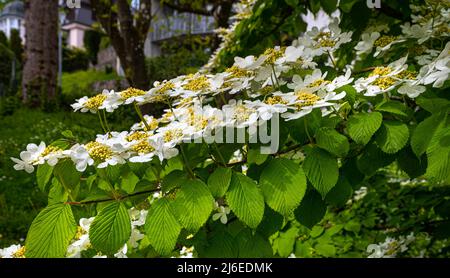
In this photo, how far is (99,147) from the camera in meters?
0.91

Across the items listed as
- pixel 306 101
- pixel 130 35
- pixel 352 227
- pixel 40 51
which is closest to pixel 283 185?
pixel 306 101

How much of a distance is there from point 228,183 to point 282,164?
0.36 ft

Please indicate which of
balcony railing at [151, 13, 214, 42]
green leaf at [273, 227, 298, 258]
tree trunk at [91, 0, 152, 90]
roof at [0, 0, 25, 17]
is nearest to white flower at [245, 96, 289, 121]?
green leaf at [273, 227, 298, 258]

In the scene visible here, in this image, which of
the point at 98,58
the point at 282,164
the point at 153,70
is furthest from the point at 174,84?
the point at 98,58

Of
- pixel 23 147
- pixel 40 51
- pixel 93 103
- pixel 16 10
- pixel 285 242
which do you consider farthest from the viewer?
pixel 16 10

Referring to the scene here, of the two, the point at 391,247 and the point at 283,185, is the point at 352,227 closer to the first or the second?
the point at 391,247

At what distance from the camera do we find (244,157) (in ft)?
3.35

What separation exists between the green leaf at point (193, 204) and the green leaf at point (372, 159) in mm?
347

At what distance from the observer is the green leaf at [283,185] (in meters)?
0.85

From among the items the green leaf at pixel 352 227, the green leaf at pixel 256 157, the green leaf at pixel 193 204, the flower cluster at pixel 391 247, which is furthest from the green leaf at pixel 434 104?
the green leaf at pixel 352 227

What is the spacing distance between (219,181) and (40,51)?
7.56m

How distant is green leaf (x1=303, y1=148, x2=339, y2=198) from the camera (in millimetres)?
881

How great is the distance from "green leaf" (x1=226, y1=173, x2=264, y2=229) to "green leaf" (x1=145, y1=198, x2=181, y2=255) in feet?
0.36

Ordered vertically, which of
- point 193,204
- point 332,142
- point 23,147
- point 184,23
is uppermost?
point 184,23
